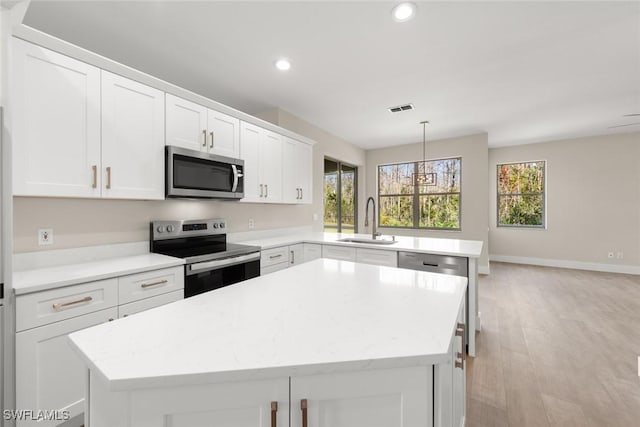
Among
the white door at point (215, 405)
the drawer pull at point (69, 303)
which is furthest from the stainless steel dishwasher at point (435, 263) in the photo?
the drawer pull at point (69, 303)

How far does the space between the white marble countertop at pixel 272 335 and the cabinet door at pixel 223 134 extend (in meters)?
1.82

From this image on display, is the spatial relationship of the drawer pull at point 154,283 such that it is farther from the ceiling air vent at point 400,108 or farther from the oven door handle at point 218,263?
the ceiling air vent at point 400,108

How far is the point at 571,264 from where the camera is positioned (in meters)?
5.55

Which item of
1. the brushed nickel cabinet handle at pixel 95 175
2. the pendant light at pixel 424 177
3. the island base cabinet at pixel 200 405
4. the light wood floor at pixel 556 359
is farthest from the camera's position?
the pendant light at pixel 424 177

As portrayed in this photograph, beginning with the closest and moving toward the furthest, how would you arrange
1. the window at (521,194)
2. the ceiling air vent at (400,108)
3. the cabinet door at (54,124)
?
1. the cabinet door at (54,124)
2. the ceiling air vent at (400,108)
3. the window at (521,194)

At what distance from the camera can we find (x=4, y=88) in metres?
1.28

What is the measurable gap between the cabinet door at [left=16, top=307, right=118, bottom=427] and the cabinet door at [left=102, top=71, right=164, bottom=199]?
2.89 feet

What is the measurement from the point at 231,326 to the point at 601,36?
11.2ft

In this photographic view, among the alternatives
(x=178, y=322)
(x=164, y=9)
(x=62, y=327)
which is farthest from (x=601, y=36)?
(x=62, y=327)

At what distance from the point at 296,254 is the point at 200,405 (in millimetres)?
2554

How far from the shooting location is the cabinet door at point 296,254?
122 inches

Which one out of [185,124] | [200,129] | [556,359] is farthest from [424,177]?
[185,124]

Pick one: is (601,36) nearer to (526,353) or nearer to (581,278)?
(526,353)

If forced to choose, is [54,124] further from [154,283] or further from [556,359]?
[556,359]
